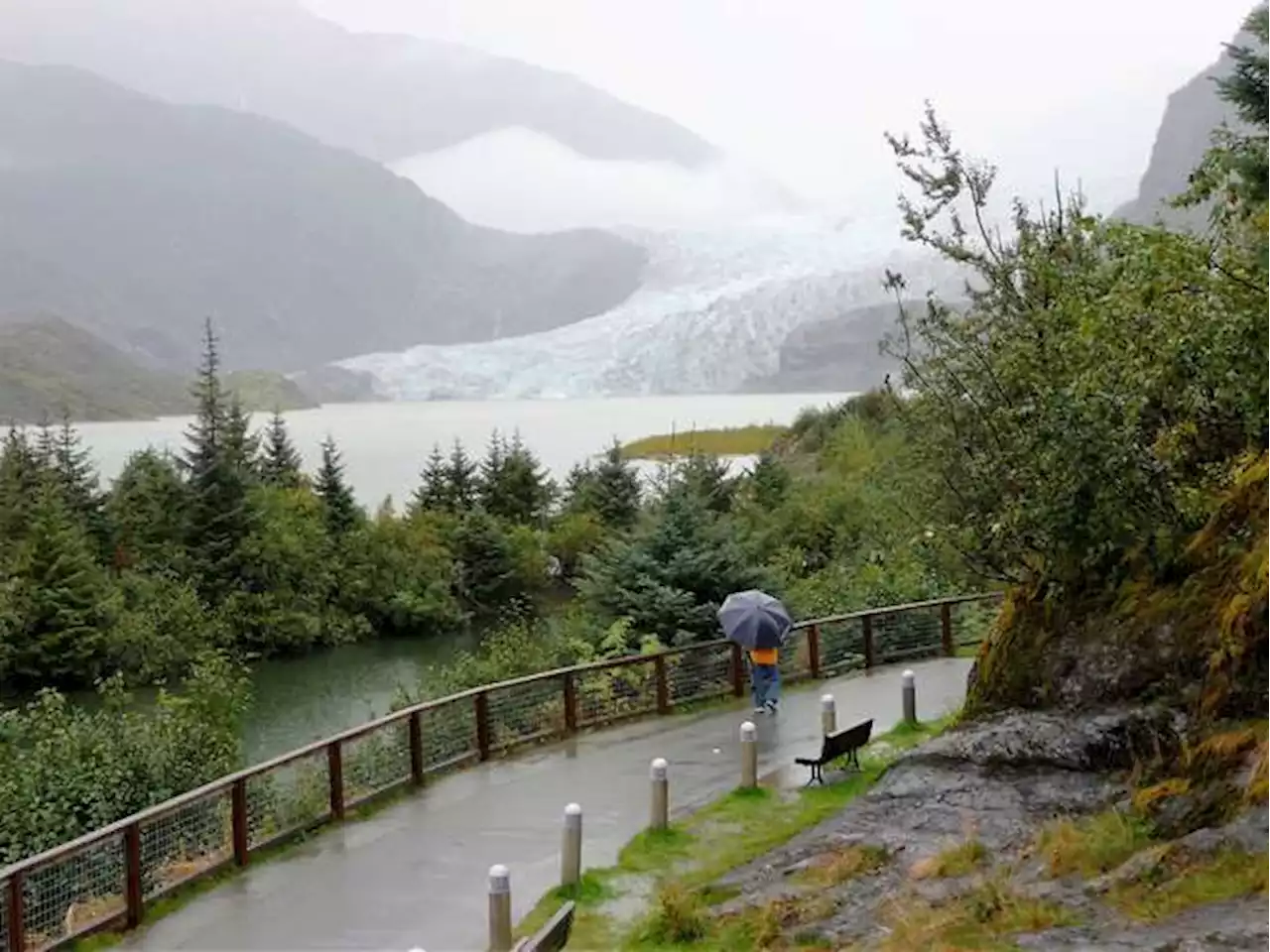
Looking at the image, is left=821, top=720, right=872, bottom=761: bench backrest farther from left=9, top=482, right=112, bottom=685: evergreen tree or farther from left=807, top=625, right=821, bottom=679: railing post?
left=9, top=482, right=112, bottom=685: evergreen tree

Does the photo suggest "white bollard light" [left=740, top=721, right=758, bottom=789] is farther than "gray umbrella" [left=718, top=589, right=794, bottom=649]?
No

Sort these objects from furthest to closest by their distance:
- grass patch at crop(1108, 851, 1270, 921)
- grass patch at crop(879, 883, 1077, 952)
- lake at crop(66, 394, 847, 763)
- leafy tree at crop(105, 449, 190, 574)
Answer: leafy tree at crop(105, 449, 190, 574) < lake at crop(66, 394, 847, 763) < grass patch at crop(879, 883, 1077, 952) < grass patch at crop(1108, 851, 1270, 921)

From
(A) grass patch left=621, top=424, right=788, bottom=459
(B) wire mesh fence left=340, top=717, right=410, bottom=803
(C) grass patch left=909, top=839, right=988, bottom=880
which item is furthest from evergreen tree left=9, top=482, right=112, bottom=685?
(A) grass patch left=621, top=424, right=788, bottom=459

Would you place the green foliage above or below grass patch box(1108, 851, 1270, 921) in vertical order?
below

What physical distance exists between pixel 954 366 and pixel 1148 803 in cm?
985

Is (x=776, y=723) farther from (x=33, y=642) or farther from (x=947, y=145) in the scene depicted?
(x=33, y=642)

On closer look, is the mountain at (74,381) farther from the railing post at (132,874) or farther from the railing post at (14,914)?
the railing post at (14,914)

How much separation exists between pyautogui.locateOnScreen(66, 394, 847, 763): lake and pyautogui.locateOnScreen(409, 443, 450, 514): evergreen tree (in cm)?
300

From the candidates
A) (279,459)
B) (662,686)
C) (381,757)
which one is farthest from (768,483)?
(381,757)

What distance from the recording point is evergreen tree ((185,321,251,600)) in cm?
4028

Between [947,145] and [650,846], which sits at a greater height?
[947,145]

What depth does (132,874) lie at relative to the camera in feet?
31.8

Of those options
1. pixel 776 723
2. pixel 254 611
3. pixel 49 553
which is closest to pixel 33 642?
pixel 49 553

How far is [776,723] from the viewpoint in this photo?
16.4 metres
